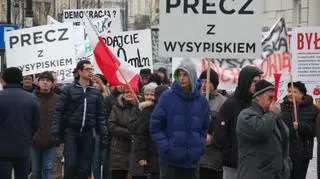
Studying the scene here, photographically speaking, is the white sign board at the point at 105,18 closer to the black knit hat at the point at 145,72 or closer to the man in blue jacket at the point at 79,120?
the black knit hat at the point at 145,72

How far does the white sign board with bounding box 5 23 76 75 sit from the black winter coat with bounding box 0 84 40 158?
5.16 metres

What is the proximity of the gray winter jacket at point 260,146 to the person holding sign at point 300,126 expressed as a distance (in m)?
3.17

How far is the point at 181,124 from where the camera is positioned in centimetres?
892

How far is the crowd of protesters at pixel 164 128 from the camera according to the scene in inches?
310

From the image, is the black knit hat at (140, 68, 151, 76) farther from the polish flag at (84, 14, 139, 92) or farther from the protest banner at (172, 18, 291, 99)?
the polish flag at (84, 14, 139, 92)

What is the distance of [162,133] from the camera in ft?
29.4

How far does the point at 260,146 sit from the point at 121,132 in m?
4.38

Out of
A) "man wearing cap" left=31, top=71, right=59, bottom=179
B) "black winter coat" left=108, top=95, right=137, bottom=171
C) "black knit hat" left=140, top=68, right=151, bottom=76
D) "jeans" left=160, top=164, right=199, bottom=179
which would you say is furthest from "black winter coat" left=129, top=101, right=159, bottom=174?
"black knit hat" left=140, top=68, right=151, bottom=76

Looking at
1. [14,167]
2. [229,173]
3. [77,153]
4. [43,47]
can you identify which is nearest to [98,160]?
[77,153]

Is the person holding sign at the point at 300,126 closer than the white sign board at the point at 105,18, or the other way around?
the person holding sign at the point at 300,126

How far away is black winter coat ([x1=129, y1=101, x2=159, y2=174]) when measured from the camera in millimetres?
10688

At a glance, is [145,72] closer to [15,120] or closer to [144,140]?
[144,140]

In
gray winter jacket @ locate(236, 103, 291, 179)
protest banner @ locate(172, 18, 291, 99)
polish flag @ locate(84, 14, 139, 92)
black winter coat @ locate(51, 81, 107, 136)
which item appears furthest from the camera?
polish flag @ locate(84, 14, 139, 92)

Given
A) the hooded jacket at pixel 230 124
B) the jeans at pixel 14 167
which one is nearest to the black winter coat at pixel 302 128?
the hooded jacket at pixel 230 124
